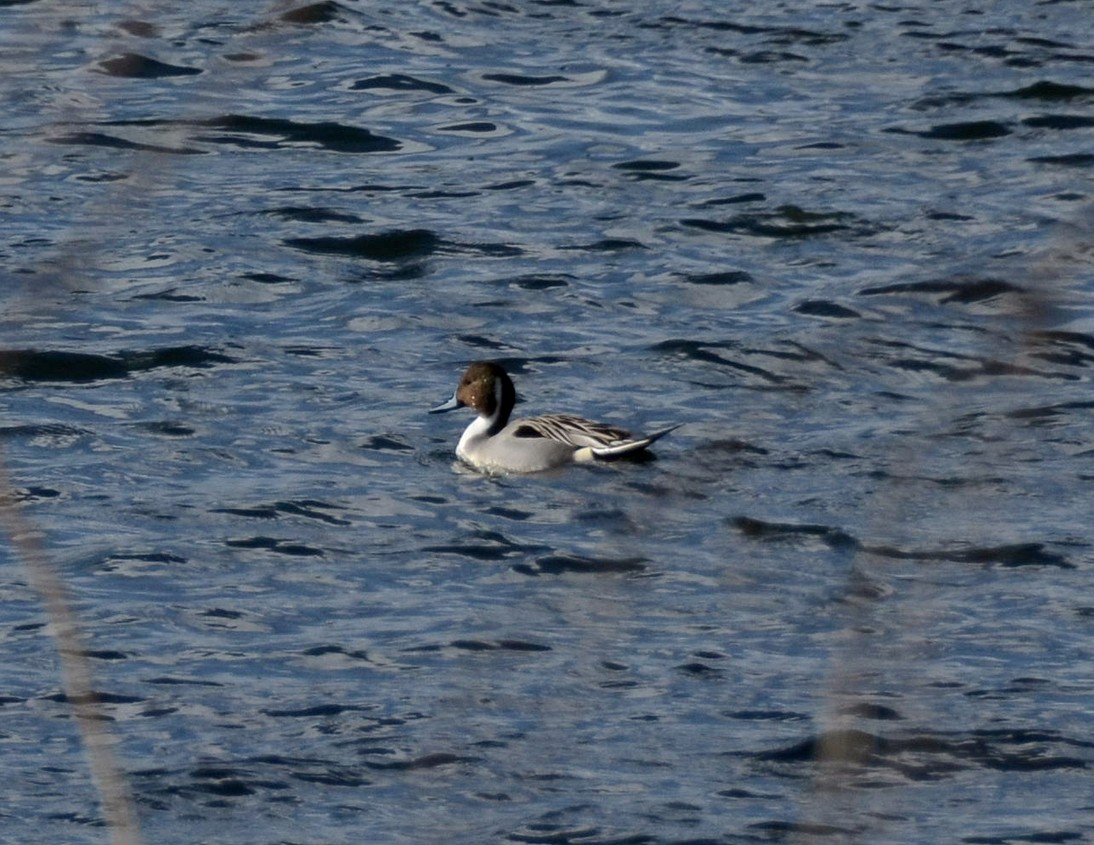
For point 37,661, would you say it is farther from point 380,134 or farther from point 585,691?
point 380,134

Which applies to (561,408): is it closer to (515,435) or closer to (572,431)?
(515,435)

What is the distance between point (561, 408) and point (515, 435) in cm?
88

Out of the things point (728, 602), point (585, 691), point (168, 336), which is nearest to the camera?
point (585, 691)

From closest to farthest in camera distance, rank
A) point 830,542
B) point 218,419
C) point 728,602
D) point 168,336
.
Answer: point 728,602 → point 830,542 → point 218,419 → point 168,336

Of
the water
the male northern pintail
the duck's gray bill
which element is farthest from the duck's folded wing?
the duck's gray bill

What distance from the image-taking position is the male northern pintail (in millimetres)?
9914

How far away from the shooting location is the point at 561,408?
36.4ft

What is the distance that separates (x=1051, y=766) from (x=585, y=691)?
1477 millimetres

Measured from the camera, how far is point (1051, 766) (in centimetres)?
662

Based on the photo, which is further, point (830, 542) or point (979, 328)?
point (979, 328)

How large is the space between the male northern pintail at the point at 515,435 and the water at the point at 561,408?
0.39 ft

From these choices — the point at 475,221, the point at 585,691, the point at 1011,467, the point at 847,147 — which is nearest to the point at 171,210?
the point at 475,221

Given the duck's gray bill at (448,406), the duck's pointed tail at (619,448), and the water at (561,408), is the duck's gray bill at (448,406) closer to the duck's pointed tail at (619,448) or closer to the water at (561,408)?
the water at (561,408)

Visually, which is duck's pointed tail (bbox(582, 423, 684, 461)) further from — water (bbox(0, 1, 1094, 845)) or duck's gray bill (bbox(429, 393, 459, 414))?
duck's gray bill (bbox(429, 393, 459, 414))
